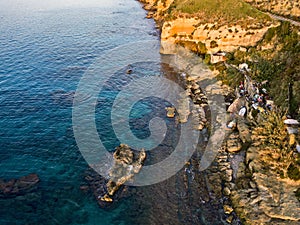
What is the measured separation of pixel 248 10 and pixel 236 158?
162 feet

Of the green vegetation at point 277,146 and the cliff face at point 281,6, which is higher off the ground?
the cliff face at point 281,6

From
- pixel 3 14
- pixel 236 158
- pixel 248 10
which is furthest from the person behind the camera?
pixel 3 14

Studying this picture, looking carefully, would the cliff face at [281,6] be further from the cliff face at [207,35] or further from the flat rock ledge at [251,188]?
the flat rock ledge at [251,188]

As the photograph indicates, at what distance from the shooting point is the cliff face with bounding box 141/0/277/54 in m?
64.8

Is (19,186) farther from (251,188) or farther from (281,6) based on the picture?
(281,6)

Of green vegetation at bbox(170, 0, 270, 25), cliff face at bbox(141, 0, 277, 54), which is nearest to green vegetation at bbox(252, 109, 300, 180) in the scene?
Result: cliff face at bbox(141, 0, 277, 54)

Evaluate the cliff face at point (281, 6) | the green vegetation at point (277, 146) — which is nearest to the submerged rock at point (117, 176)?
the green vegetation at point (277, 146)

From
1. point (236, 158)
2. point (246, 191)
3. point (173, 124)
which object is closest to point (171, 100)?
point (173, 124)

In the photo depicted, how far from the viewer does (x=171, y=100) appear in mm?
52375

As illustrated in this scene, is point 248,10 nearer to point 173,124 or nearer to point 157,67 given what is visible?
point 157,67

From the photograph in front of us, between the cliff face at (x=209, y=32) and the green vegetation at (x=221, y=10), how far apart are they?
534mm

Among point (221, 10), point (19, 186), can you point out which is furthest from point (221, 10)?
point (19, 186)

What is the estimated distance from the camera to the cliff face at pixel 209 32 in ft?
213

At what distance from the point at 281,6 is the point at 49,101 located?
62.7 metres
